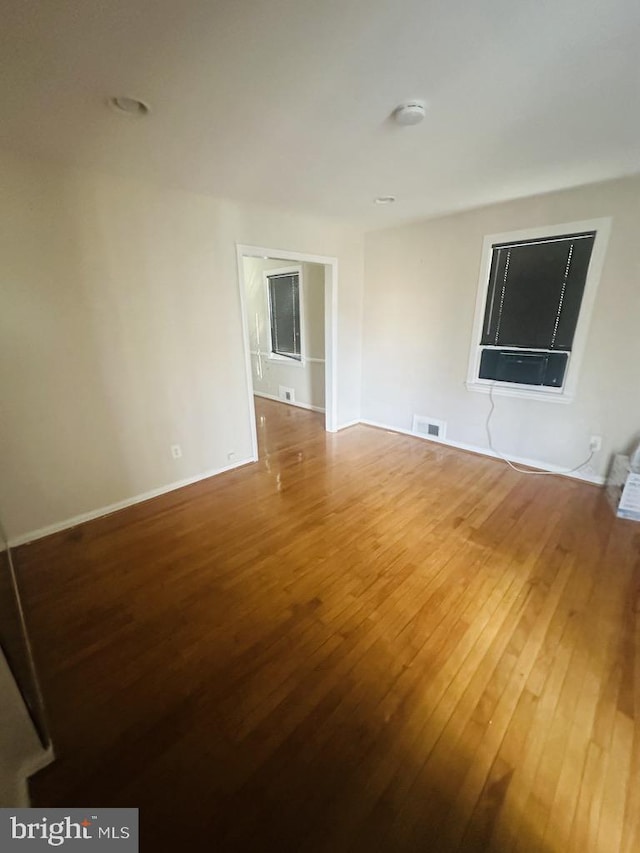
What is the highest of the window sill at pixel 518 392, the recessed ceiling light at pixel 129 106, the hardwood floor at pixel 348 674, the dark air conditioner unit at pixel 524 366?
the recessed ceiling light at pixel 129 106

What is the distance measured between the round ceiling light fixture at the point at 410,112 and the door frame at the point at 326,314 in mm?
1723

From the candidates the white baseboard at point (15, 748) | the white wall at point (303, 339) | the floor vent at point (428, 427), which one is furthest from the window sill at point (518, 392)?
the white baseboard at point (15, 748)

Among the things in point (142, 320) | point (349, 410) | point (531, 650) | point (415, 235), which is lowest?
point (531, 650)

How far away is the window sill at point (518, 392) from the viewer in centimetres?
296

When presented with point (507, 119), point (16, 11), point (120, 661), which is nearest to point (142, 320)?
point (16, 11)

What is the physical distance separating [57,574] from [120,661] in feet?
2.87

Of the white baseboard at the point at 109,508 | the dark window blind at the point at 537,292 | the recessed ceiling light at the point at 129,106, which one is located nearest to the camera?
the recessed ceiling light at the point at 129,106

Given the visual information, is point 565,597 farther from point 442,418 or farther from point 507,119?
point 507,119

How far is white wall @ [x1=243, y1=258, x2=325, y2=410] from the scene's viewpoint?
4.65 metres

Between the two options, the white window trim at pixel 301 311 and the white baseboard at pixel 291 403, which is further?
the white baseboard at pixel 291 403

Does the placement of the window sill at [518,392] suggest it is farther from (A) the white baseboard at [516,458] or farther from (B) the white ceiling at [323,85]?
(B) the white ceiling at [323,85]

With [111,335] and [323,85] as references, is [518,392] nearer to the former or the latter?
[323,85]

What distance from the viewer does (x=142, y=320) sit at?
8.28 ft

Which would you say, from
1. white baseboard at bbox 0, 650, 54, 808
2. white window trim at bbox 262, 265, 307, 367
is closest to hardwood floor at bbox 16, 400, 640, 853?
white baseboard at bbox 0, 650, 54, 808
